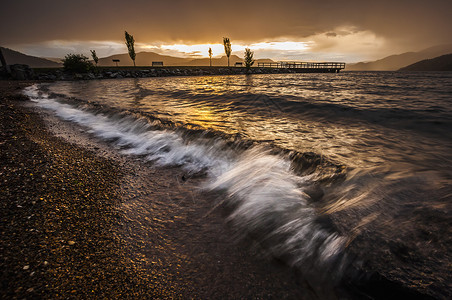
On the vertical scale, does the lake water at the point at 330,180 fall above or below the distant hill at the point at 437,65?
below

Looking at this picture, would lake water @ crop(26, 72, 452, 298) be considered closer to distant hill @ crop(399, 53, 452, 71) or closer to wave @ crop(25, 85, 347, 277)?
wave @ crop(25, 85, 347, 277)

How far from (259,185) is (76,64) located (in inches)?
2003

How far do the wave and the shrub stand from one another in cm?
4398

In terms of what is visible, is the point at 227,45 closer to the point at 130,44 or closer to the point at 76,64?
the point at 130,44

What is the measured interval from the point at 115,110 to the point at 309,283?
10.8 meters

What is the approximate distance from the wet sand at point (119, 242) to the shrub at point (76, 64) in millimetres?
47312

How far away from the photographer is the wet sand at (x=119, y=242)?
1743 millimetres

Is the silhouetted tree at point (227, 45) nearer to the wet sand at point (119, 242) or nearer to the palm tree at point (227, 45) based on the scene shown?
the palm tree at point (227, 45)

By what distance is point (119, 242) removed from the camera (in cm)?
225

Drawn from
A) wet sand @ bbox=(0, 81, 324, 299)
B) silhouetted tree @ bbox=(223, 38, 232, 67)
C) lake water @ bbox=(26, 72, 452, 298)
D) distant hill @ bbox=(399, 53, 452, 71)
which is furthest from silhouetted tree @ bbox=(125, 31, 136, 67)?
distant hill @ bbox=(399, 53, 452, 71)

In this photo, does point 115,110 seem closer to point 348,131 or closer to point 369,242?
point 348,131

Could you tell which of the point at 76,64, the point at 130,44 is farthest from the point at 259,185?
the point at 130,44

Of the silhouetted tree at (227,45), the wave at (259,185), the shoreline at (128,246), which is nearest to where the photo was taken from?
the shoreline at (128,246)

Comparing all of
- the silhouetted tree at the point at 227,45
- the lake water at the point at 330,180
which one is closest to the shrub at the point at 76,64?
the lake water at the point at 330,180
